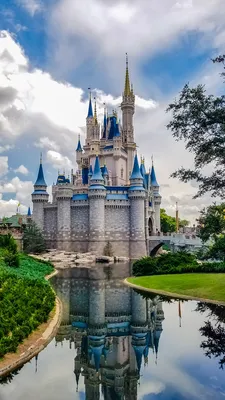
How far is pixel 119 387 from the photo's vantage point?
26.7 ft

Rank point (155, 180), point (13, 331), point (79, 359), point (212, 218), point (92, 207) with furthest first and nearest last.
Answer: point (155, 180), point (92, 207), point (212, 218), point (13, 331), point (79, 359)

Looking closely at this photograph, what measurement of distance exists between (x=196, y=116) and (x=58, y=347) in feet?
30.4

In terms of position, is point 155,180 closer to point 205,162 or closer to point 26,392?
point 205,162

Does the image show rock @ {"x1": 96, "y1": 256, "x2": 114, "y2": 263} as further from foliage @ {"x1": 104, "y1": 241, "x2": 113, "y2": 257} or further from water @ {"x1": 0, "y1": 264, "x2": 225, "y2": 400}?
water @ {"x1": 0, "y1": 264, "x2": 225, "y2": 400}

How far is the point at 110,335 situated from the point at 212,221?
539 cm

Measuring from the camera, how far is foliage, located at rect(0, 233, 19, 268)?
2471 cm

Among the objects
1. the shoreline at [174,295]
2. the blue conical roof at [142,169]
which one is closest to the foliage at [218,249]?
the shoreline at [174,295]

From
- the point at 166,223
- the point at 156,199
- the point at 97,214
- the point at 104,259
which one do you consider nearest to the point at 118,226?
the point at 97,214

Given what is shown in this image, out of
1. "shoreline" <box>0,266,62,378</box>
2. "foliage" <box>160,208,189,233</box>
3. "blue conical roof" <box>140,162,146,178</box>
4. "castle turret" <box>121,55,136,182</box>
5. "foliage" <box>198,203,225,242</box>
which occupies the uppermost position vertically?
"castle turret" <box>121,55,136,182</box>

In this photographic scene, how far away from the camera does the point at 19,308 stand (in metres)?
12.6

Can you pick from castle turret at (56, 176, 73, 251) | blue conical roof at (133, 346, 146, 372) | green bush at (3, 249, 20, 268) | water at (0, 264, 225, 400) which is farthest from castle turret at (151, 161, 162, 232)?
blue conical roof at (133, 346, 146, 372)

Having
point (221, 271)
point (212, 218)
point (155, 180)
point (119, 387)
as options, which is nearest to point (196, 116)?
point (212, 218)

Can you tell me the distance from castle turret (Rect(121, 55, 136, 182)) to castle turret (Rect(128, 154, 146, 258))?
1133 centimetres

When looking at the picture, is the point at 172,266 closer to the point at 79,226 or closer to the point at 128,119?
the point at 79,226
